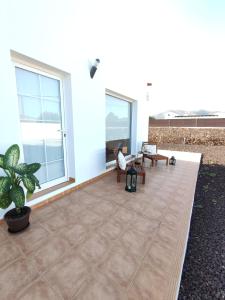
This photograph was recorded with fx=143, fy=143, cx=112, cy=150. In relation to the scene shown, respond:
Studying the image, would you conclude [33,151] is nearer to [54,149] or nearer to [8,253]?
[54,149]

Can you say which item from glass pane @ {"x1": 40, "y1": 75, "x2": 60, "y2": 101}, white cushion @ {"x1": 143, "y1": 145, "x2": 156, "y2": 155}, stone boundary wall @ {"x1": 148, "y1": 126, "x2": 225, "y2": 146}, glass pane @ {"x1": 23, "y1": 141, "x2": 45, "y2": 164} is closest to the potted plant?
glass pane @ {"x1": 23, "y1": 141, "x2": 45, "y2": 164}

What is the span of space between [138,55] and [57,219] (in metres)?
5.03

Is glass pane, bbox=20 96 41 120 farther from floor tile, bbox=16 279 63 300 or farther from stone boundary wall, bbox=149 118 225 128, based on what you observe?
stone boundary wall, bbox=149 118 225 128

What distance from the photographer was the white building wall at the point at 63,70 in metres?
1.83

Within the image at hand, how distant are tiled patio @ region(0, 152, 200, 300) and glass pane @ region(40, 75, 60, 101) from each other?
189cm

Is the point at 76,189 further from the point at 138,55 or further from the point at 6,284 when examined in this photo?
the point at 138,55

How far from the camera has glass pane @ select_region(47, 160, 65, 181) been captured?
2758 mm

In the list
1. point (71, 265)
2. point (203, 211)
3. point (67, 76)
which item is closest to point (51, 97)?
point (67, 76)

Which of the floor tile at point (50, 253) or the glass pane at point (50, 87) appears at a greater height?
the glass pane at point (50, 87)

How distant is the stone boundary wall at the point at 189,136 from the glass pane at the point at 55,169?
8.29 m

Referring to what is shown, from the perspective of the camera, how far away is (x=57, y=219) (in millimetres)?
2018

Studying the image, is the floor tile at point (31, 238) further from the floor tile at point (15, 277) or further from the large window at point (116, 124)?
the large window at point (116, 124)

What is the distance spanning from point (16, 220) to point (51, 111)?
1.81 m

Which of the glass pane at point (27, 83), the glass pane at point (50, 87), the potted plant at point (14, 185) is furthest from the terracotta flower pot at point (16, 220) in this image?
the glass pane at point (50, 87)
